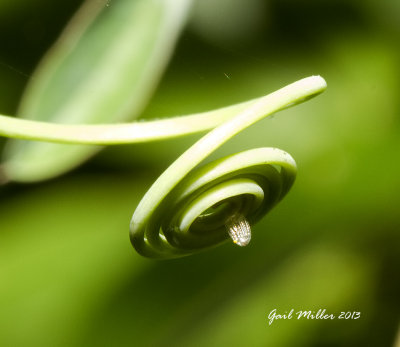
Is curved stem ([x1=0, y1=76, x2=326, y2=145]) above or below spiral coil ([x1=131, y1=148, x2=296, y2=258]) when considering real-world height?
above

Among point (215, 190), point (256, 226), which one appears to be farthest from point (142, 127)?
point (256, 226)

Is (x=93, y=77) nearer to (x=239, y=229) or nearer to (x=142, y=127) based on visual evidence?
(x=142, y=127)

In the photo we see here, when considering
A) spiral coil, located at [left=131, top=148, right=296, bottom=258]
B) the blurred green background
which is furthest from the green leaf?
spiral coil, located at [left=131, top=148, right=296, bottom=258]

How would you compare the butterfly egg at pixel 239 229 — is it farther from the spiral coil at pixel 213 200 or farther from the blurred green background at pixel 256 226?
the blurred green background at pixel 256 226

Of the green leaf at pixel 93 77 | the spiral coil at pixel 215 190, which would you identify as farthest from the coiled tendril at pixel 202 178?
the green leaf at pixel 93 77

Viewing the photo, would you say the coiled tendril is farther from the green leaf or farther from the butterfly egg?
the green leaf

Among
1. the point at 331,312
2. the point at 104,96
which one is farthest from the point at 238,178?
the point at 331,312
